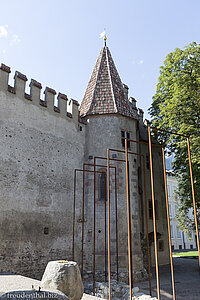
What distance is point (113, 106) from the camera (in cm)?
1617

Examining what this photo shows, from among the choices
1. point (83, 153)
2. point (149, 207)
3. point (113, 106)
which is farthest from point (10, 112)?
point (149, 207)


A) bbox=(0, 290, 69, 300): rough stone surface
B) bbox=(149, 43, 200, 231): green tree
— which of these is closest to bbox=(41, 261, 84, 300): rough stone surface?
bbox=(0, 290, 69, 300): rough stone surface

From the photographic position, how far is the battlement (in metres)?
13.0

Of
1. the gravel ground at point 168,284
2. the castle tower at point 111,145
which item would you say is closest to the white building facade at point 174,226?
the gravel ground at point 168,284

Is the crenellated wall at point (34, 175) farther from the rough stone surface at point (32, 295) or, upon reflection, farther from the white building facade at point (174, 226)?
the white building facade at point (174, 226)

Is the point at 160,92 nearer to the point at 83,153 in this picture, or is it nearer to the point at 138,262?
the point at 83,153

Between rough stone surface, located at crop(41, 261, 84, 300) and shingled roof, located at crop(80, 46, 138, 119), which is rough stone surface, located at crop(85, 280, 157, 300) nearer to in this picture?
rough stone surface, located at crop(41, 261, 84, 300)

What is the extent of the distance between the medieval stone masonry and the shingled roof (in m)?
0.07

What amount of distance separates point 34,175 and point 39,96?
14.6ft

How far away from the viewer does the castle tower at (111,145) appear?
13891 millimetres

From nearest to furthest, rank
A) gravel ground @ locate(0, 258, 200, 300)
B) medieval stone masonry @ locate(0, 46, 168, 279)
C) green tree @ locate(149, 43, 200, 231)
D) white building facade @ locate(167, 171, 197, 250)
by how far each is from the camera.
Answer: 1. gravel ground @ locate(0, 258, 200, 300)
2. medieval stone masonry @ locate(0, 46, 168, 279)
3. green tree @ locate(149, 43, 200, 231)
4. white building facade @ locate(167, 171, 197, 250)

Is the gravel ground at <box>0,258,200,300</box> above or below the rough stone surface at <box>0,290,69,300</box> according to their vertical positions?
below

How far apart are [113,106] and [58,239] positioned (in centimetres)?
836

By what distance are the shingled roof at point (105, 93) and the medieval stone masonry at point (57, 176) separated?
0.07 meters
